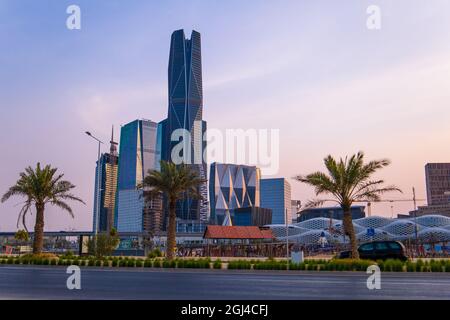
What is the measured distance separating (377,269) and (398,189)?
8083 mm

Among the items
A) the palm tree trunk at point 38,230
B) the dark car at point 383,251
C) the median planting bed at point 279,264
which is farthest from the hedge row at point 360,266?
the palm tree trunk at point 38,230

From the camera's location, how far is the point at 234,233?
59281mm

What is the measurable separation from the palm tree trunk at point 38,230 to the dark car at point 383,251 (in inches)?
959

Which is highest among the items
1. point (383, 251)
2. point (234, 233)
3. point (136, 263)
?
point (234, 233)

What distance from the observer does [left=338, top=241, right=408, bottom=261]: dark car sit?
2923 cm

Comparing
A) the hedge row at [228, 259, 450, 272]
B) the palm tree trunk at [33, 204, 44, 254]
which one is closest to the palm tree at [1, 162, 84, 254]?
the palm tree trunk at [33, 204, 44, 254]

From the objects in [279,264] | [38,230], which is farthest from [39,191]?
[279,264]

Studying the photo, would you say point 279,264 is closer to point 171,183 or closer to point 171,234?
point 171,234

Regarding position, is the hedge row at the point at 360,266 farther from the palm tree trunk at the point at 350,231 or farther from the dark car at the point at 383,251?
the dark car at the point at 383,251

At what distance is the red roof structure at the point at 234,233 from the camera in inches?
2205

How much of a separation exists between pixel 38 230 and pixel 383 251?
2664 centimetres

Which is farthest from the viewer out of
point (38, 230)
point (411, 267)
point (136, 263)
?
point (38, 230)
